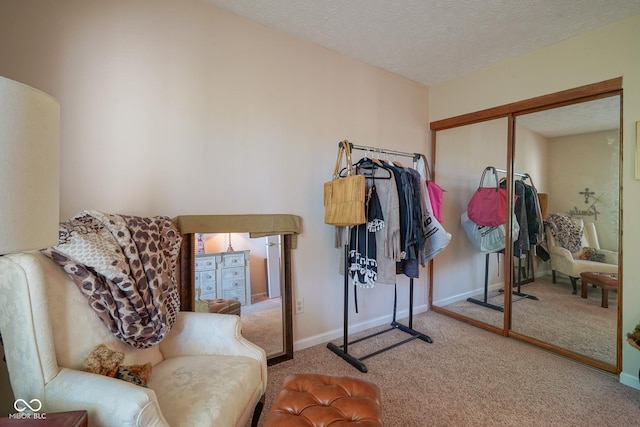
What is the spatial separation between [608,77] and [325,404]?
110 inches

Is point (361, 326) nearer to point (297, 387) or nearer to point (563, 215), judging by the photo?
point (297, 387)

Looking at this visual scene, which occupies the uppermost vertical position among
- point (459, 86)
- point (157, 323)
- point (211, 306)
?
point (459, 86)

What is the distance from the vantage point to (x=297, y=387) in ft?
4.03

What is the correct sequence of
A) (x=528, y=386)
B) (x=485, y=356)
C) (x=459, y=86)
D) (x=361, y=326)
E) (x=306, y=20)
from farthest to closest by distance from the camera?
(x=459, y=86) → (x=361, y=326) → (x=485, y=356) → (x=306, y=20) → (x=528, y=386)

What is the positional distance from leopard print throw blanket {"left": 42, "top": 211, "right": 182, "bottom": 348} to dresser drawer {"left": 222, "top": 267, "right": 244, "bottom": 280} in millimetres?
522

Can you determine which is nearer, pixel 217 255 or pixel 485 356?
pixel 217 255

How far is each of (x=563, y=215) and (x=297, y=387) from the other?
2472mm

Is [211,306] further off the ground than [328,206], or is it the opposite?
[328,206]

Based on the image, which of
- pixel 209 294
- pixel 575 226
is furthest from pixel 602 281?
pixel 209 294

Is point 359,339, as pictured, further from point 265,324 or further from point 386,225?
point 386,225

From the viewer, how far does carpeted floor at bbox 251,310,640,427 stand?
5.22 ft

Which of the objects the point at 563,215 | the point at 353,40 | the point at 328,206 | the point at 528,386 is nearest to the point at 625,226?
the point at 563,215

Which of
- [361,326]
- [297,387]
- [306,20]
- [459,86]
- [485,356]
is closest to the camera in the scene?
[297,387]

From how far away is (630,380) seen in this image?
188cm
